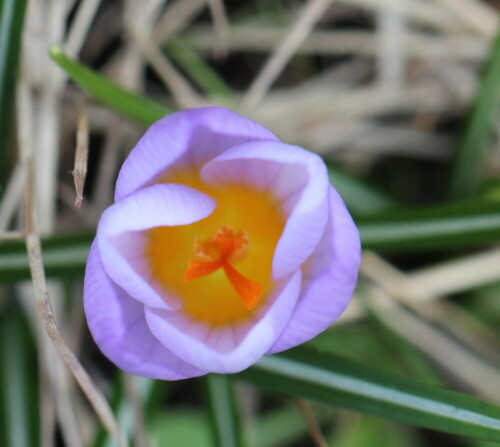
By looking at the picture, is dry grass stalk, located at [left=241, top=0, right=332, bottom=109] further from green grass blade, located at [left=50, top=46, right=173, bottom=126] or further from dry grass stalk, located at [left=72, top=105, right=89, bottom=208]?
dry grass stalk, located at [left=72, top=105, right=89, bottom=208]

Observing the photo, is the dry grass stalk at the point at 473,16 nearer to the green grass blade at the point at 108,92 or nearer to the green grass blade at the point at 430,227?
the green grass blade at the point at 430,227

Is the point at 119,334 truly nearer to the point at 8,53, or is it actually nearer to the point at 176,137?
the point at 176,137

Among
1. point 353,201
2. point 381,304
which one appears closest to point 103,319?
point 353,201

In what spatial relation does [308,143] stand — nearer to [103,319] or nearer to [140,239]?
[140,239]

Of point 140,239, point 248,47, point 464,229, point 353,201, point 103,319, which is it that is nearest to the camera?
point 103,319

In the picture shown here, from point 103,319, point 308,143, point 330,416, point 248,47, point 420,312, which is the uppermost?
point 103,319

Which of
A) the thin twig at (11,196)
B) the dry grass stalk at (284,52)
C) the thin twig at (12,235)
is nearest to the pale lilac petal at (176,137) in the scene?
the thin twig at (12,235)

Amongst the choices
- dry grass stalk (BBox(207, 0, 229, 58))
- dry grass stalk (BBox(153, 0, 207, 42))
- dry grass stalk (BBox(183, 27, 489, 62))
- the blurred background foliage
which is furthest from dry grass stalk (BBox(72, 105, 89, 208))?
dry grass stalk (BBox(183, 27, 489, 62))
